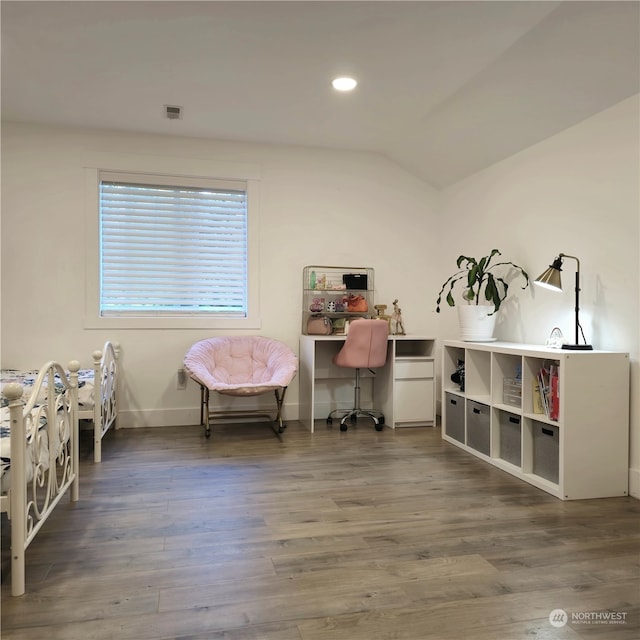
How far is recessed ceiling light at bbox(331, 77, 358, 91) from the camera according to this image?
3.38m

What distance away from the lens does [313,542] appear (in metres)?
2.12

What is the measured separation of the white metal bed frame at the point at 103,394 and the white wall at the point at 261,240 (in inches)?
9.5

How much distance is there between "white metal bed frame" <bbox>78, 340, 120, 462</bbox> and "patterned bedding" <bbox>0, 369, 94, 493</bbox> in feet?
0.27

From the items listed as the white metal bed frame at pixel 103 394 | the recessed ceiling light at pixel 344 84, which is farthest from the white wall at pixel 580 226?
the white metal bed frame at pixel 103 394

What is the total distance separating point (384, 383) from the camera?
4.64m

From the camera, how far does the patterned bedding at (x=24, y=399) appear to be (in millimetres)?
1738

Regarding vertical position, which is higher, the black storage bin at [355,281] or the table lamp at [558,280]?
the black storage bin at [355,281]

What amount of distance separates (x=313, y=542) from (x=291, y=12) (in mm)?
2628

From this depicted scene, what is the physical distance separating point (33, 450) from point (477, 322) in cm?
301

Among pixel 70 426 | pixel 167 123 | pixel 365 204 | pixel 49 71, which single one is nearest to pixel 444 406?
pixel 365 204

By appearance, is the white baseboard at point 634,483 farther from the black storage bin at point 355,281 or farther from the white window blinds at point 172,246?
the white window blinds at point 172,246

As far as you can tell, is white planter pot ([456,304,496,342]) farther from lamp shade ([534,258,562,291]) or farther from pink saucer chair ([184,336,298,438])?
pink saucer chair ([184,336,298,438])

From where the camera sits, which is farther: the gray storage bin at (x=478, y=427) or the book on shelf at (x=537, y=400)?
the gray storage bin at (x=478, y=427)

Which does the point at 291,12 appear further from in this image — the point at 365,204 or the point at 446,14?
the point at 365,204
